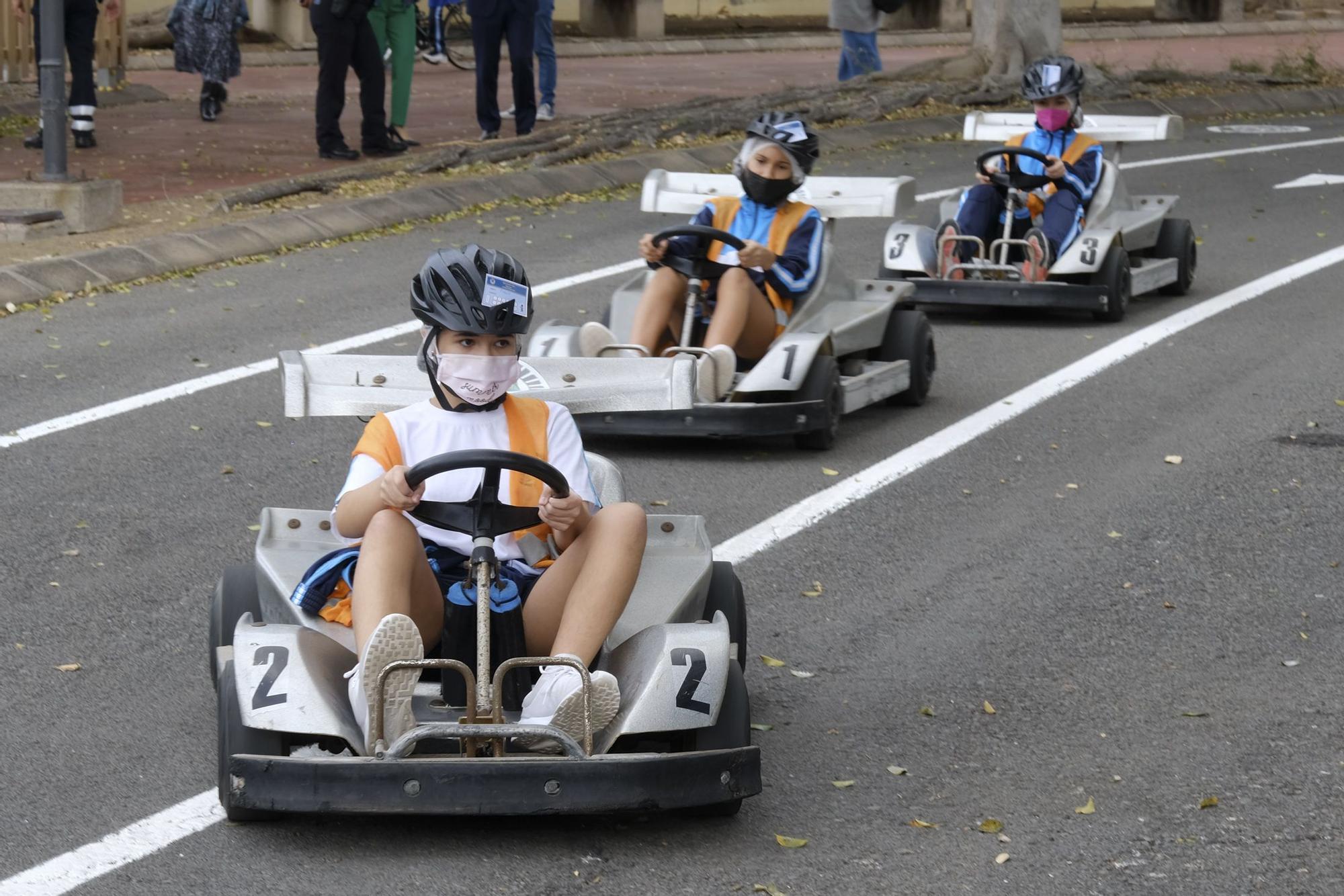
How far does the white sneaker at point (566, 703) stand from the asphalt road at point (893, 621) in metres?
Result: 0.25

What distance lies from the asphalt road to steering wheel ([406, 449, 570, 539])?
66cm

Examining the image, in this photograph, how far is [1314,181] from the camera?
16062mm

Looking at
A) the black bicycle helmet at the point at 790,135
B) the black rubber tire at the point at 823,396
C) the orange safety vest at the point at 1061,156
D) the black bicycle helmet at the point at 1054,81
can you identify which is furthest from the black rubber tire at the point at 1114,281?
the black rubber tire at the point at 823,396

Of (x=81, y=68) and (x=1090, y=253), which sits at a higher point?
(x=81, y=68)

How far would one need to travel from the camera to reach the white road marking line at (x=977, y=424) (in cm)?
690

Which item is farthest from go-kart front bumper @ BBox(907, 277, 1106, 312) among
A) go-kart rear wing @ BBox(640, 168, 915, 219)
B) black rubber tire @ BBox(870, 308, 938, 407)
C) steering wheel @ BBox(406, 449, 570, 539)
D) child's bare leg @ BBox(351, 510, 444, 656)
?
child's bare leg @ BBox(351, 510, 444, 656)

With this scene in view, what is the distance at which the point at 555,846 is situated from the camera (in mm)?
4344

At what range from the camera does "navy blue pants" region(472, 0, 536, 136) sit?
15.7m

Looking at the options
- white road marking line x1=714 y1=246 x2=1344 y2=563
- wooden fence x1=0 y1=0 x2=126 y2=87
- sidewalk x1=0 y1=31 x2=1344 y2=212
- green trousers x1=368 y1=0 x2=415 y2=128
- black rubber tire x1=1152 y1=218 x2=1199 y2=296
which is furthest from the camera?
wooden fence x1=0 y1=0 x2=126 y2=87

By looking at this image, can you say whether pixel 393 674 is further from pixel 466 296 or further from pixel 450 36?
pixel 450 36

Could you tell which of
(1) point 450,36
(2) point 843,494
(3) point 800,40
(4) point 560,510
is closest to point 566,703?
(4) point 560,510

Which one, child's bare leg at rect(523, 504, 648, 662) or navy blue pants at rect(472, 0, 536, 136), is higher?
navy blue pants at rect(472, 0, 536, 136)

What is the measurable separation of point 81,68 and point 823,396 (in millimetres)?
8661

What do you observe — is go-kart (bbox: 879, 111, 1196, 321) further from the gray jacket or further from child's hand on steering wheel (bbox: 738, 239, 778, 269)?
the gray jacket
